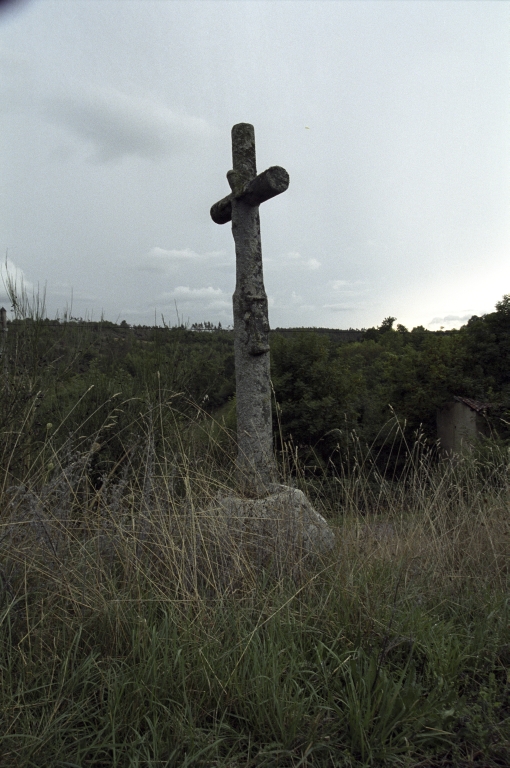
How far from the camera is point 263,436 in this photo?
4.27m

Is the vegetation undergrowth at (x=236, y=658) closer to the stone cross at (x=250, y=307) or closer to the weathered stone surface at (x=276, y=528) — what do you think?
the weathered stone surface at (x=276, y=528)

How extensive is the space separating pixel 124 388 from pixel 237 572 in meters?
3.96

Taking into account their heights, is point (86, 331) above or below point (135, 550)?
above

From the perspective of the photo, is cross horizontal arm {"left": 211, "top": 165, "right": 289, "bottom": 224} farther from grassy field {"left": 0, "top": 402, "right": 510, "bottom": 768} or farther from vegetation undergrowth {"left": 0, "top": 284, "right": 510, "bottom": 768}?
grassy field {"left": 0, "top": 402, "right": 510, "bottom": 768}

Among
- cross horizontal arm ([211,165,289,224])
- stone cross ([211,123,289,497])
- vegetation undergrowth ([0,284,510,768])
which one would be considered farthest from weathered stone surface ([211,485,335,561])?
cross horizontal arm ([211,165,289,224])

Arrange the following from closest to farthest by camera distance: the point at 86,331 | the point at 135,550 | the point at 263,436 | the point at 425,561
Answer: the point at 135,550
the point at 425,561
the point at 263,436
the point at 86,331

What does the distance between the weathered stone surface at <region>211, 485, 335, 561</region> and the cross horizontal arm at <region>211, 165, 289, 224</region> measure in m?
2.50

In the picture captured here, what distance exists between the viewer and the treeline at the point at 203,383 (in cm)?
435

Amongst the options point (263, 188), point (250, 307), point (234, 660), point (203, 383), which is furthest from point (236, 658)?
point (203, 383)

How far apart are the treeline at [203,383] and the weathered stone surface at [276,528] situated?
795 millimetres

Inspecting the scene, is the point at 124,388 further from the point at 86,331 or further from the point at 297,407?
the point at 297,407

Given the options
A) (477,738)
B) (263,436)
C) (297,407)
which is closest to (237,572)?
(477,738)

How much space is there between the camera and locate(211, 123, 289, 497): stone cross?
166 inches

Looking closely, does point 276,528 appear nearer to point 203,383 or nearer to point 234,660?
point 234,660
